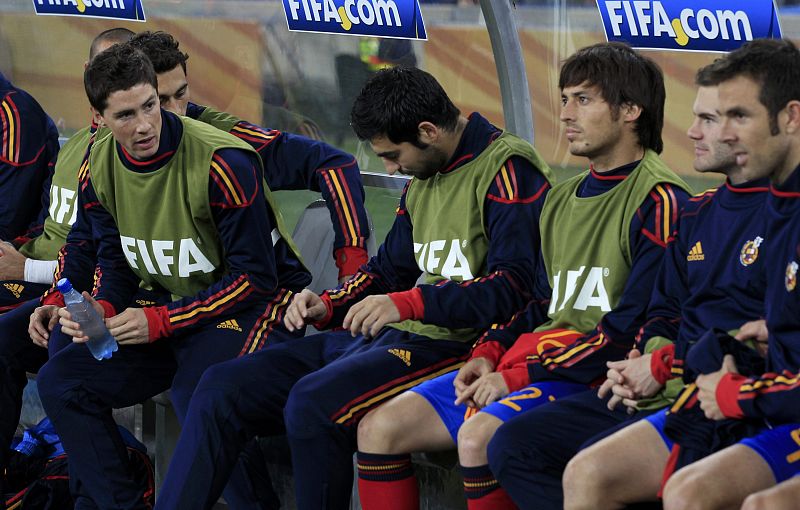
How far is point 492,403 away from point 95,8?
4546 millimetres

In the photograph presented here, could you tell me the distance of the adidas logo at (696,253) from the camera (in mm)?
3301

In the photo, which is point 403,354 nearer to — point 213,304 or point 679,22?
point 213,304

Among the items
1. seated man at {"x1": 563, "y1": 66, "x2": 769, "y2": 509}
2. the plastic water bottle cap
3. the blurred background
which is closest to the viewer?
seated man at {"x1": 563, "y1": 66, "x2": 769, "y2": 509}

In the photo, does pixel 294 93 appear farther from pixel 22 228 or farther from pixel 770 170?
pixel 770 170

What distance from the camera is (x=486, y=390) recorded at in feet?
11.8

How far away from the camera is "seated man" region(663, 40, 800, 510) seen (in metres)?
2.84

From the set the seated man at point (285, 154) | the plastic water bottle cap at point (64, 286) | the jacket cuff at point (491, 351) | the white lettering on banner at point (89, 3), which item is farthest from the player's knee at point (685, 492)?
the white lettering on banner at point (89, 3)

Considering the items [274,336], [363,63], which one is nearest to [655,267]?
[274,336]

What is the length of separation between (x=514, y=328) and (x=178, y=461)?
1.04m

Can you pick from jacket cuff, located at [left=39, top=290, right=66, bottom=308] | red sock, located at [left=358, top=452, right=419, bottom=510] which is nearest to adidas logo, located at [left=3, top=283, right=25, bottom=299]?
jacket cuff, located at [left=39, top=290, right=66, bottom=308]

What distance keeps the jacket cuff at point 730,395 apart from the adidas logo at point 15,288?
3086 millimetres

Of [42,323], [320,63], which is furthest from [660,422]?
[320,63]

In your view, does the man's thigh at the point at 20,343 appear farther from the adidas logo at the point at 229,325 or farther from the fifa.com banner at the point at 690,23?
the fifa.com banner at the point at 690,23

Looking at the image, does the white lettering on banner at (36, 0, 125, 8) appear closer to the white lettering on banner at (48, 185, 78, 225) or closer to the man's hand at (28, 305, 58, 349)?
the white lettering on banner at (48, 185, 78, 225)
